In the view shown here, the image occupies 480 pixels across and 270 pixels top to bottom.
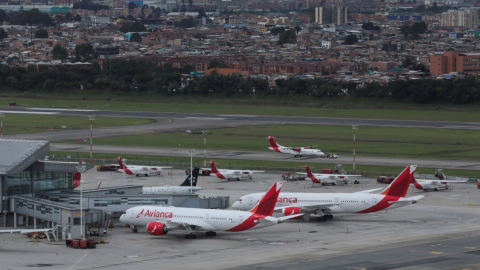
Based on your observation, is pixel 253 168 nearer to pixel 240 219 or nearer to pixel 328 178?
pixel 328 178

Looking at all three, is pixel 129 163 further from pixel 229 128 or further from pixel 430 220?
pixel 430 220

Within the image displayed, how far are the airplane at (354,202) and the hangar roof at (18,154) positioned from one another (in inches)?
1025

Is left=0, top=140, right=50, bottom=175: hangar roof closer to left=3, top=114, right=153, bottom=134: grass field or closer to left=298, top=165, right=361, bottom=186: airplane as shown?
left=298, top=165, right=361, bottom=186: airplane

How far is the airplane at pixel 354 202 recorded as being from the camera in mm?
75000

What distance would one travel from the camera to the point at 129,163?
123875 millimetres

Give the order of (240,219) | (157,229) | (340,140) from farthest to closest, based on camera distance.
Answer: (340,140) → (157,229) → (240,219)

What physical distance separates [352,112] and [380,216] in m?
120

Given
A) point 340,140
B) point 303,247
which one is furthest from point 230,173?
point 340,140

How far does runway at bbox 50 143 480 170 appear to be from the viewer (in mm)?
118250

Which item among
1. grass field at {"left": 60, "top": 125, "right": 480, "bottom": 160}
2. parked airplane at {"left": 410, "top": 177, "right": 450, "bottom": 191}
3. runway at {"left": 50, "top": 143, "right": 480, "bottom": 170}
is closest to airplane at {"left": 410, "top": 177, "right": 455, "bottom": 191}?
parked airplane at {"left": 410, "top": 177, "right": 450, "bottom": 191}

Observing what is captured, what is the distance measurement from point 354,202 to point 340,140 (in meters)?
75.0

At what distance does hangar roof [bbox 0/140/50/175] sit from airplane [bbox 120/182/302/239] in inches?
545

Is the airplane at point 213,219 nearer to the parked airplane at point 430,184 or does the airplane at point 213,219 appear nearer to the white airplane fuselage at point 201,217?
the white airplane fuselage at point 201,217

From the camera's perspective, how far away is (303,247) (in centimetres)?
6331
